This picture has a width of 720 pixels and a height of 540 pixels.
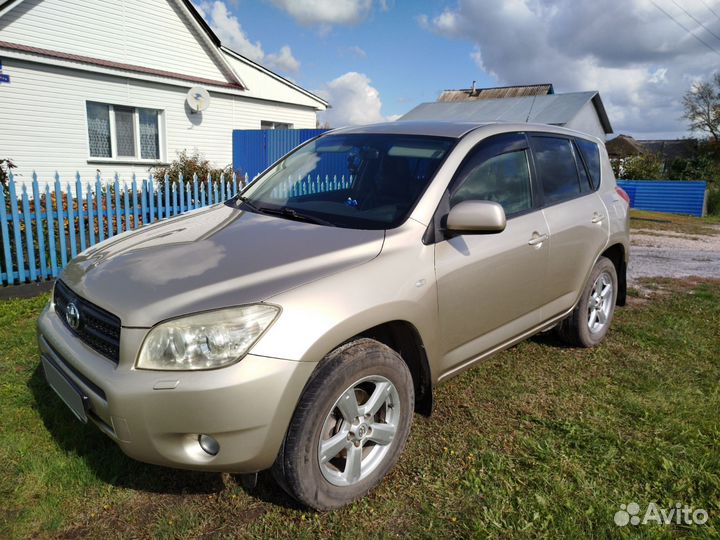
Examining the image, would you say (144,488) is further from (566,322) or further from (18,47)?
(18,47)

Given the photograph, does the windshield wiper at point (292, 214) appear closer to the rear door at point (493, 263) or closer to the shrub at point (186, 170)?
the rear door at point (493, 263)

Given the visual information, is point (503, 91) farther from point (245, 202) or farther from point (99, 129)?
point (245, 202)

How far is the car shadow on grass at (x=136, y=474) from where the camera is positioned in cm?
255

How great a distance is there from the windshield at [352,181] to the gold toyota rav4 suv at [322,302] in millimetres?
15

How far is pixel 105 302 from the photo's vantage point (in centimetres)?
226

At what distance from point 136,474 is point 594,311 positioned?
145 inches

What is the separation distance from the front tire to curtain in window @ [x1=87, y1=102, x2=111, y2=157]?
38.5 feet

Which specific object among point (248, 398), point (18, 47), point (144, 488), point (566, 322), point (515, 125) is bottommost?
point (144, 488)

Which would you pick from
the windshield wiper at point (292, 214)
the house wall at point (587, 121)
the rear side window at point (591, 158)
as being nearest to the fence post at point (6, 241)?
the windshield wiper at point (292, 214)

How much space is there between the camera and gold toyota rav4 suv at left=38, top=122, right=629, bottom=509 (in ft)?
6.74

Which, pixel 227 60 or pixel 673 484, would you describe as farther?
pixel 227 60

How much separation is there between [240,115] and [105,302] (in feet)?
45.7

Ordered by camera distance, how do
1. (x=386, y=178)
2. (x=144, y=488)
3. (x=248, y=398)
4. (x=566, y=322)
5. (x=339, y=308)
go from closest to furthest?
(x=248, y=398) < (x=339, y=308) < (x=144, y=488) < (x=386, y=178) < (x=566, y=322)

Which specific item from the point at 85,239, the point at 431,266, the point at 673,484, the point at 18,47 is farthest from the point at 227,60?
the point at 673,484
